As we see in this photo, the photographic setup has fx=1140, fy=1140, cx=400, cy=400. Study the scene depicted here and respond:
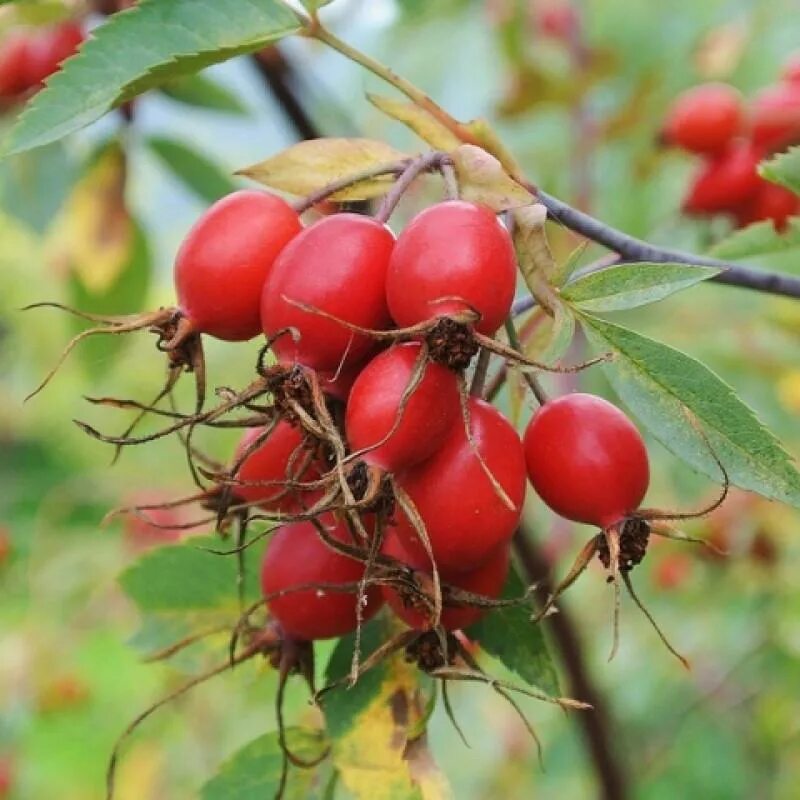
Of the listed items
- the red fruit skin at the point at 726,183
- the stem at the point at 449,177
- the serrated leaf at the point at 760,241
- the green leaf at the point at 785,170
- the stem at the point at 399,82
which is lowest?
the red fruit skin at the point at 726,183

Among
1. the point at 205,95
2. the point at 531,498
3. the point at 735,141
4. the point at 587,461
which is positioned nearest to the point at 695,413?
the point at 587,461

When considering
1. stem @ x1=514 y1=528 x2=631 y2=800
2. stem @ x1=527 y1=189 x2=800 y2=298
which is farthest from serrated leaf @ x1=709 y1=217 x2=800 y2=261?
stem @ x1=514 y1=528 x2=631 y2=800

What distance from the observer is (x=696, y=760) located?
256 cm

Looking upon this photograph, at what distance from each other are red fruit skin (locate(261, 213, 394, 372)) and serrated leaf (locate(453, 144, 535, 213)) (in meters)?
0.08

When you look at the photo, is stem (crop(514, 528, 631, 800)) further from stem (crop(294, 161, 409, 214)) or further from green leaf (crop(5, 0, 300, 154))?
green leaf (crop(5, 0, 300, 154))

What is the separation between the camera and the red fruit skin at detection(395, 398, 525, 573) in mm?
853

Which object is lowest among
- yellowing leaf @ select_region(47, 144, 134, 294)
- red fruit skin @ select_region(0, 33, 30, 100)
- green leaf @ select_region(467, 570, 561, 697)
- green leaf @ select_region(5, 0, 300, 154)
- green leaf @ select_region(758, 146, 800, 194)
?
yellowing leaf @ select_region(47, 144, 134, 294)

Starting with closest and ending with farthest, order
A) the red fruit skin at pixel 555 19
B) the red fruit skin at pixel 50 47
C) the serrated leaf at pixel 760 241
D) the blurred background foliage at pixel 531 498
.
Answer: the serrated leaf at pixel 760 241 → the red fruit skin at pixel 50 47 → the blurred background foliage at pixel 531 498 → the red fruit skin at pixel 555 19

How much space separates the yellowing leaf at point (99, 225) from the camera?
6.57ft

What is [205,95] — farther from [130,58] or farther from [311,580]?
[311,580]

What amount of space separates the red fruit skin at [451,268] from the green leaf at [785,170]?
357 millimetres

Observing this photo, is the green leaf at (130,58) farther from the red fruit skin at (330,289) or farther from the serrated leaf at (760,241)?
the serrated leaf at (760,241)

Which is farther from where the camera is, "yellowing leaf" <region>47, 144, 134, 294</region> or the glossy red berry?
"yellowing leaf" <region>47, 144, 134, 294</region>

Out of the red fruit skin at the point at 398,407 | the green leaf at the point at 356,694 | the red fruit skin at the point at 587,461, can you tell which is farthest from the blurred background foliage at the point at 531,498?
the red fruit skin at the point at 398,407
